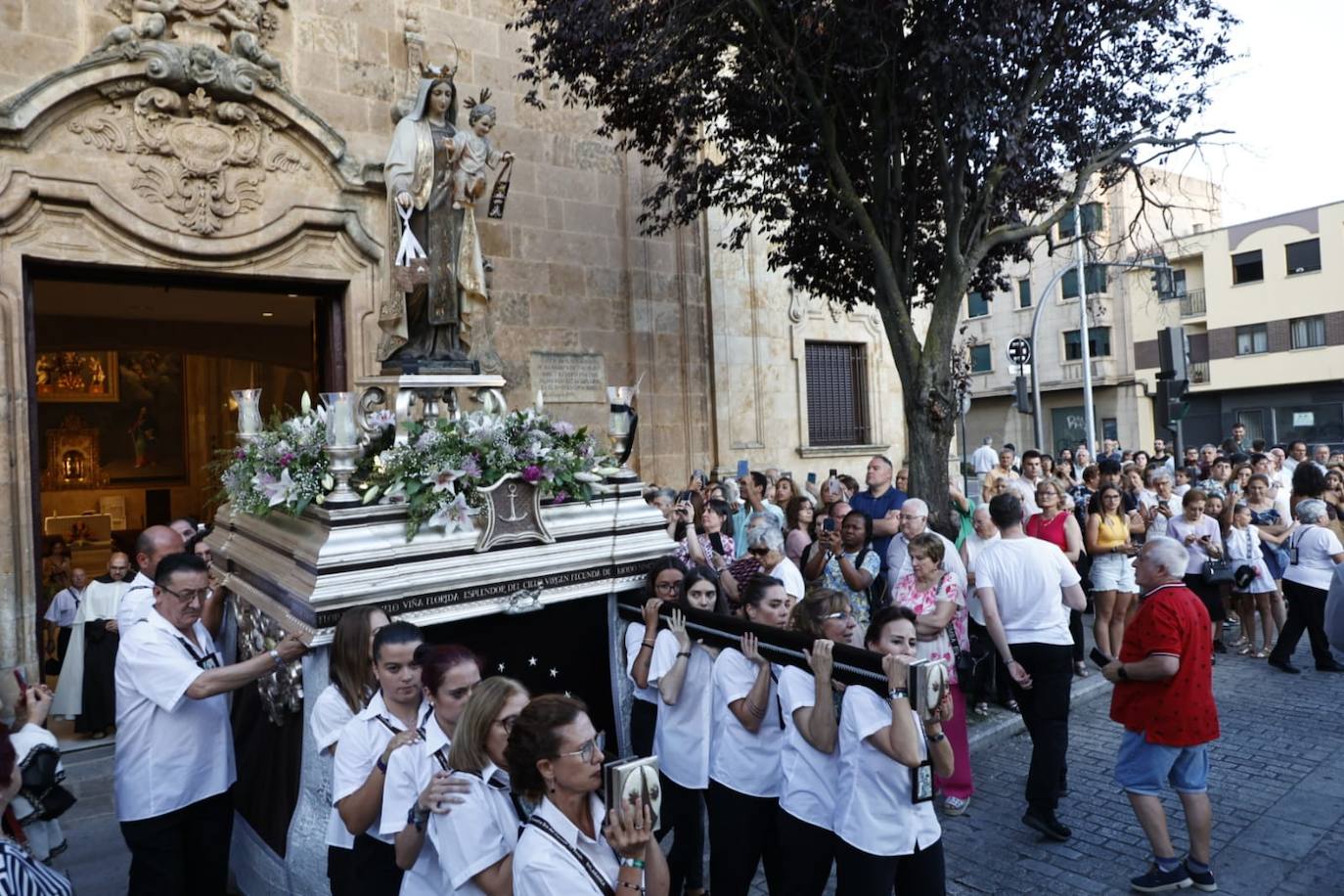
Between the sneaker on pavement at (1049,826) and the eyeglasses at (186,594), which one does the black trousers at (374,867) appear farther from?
the sneaker on pavement at (1049,826)

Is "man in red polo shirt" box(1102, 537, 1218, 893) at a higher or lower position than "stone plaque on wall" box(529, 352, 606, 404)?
lower

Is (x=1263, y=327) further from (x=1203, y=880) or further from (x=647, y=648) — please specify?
(x=647, y=648)

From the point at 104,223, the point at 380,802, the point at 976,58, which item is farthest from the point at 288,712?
the point at 976,58

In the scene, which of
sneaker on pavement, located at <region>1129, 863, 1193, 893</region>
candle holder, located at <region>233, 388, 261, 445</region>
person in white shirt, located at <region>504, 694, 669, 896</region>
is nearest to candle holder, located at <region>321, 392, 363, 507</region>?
candle holder, located at <region>233, 388, 261, 445</region>

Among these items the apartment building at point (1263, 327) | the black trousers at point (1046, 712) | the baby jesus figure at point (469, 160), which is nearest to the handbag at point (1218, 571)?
the black trousers at point (1046, 712)

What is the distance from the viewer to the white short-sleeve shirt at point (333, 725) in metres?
3.33

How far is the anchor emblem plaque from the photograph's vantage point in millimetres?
4488

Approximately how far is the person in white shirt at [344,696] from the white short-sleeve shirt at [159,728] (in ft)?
2.50

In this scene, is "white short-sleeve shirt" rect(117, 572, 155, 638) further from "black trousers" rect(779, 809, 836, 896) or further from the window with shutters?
the window with shutters

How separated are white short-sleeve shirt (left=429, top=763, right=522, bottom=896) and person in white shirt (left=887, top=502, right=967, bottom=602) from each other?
3597mm

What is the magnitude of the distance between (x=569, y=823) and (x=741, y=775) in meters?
1.71

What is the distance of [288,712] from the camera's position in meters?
4.16

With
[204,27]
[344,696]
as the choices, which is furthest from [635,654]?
[204,27]

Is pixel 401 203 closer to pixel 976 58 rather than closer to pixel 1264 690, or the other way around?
pixel 976 58
